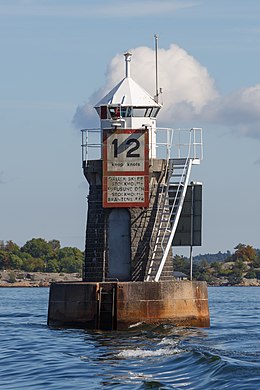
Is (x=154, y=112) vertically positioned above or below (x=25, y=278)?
below

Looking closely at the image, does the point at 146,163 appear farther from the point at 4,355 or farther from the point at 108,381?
the point at 108,381

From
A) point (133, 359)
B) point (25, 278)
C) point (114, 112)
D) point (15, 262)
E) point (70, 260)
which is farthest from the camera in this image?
point (15, 262)

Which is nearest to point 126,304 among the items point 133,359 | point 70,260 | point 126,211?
point 126,211

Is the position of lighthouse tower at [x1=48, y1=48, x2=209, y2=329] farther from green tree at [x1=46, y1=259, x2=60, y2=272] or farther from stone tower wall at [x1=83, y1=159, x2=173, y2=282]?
green tree at [x1=46, y1=259, x2=60, y2=272]

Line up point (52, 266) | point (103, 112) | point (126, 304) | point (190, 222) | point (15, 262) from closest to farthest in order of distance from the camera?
1. point (126, 304)
2. point (103, 112)
3. point (190, 222)
4. point (52, 266)
5. point (15, 262)

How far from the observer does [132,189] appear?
4262 centimetres

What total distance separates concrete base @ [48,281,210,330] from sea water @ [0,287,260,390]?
329 millimetres

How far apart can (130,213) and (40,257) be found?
135 meters

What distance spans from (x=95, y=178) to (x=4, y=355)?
8224 mm

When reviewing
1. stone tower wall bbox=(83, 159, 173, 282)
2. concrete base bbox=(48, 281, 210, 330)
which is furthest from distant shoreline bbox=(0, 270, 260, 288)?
concrete base bbox=(48, 281, 210, 330)

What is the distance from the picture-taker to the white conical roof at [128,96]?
143 ft

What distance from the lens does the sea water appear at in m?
30.6

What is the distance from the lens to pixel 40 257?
177 meters

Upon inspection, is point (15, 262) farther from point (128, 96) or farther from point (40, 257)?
point (128, 96)
